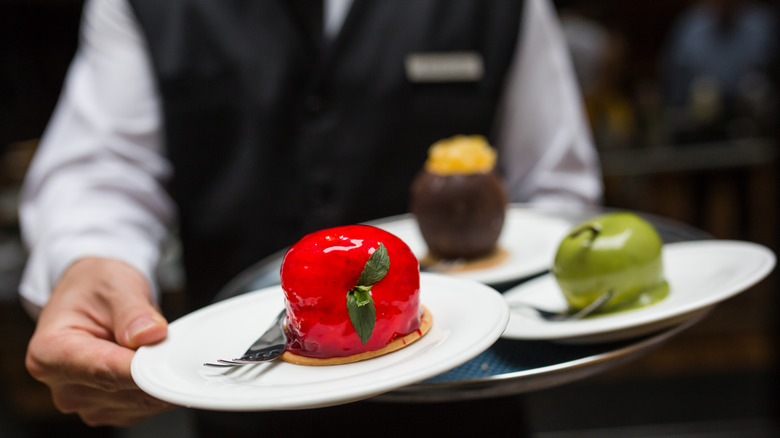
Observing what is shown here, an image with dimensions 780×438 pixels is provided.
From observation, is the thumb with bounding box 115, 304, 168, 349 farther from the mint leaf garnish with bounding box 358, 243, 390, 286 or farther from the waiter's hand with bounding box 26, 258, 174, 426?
the mint leaf garnish with bounding box 358, 243, 390, 286

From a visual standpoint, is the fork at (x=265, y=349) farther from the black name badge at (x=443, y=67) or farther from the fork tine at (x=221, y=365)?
the black name badge at (x=443, y=67)

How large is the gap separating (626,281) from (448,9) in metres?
0.84

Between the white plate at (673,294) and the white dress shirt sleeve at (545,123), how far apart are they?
464mm

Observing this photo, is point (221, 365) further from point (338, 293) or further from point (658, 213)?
point (658, 213)

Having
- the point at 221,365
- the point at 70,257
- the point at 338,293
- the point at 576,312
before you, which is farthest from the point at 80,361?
the point at 576,312

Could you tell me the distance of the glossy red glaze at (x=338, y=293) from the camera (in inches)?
29.4

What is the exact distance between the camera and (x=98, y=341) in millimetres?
788

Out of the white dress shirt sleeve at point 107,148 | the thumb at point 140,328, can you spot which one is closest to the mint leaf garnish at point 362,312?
the thumb at point 140,328

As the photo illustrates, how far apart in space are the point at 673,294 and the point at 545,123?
2.21ft

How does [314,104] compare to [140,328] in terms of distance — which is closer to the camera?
[140,328]

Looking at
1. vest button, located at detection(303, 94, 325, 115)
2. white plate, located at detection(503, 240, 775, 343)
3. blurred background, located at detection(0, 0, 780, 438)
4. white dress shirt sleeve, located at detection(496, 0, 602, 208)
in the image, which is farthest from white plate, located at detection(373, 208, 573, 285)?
blurred background, located at detection(0, 0, 780, 438)

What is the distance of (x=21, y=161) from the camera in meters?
2.80

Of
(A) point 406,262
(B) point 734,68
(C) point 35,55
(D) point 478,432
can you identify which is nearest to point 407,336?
(A) point 406,262

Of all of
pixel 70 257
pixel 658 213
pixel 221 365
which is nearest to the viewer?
pixel 221 365
